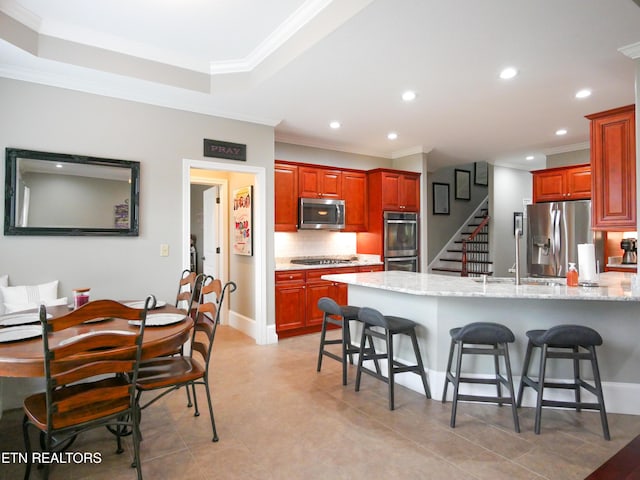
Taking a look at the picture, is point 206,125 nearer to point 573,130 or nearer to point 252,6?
point 252,6

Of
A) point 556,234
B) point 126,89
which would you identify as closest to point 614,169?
point 556,234

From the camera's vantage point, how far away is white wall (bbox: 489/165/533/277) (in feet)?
24.5

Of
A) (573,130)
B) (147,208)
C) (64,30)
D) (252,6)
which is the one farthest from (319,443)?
(573,130)

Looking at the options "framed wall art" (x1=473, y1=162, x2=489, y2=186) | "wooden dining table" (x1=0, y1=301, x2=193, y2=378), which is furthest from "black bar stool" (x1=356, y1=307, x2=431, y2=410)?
"framed wall art" (x1=473, y1=162, x2=489, y2=186)

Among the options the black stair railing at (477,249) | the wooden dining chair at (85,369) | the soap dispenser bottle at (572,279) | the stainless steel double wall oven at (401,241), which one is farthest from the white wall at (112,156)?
the black stair railing at (477,249)

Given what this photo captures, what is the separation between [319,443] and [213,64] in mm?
3471

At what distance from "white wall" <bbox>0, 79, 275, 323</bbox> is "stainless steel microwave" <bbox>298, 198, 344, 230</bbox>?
137 cm

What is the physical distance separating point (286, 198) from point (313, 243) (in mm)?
1012

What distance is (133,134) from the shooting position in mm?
3699

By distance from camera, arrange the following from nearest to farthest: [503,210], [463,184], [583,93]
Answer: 1. [583,93]
2. [503,210]
3. [463,184]

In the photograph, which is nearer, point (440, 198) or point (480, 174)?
point (440, 198)

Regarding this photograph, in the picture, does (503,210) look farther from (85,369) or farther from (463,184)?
(85,369)

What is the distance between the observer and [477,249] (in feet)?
26.5

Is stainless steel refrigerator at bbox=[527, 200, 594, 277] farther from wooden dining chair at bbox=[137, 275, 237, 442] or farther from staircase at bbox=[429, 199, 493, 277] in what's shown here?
wooden dining chair at bbox=[137, 275, 237, 442]
